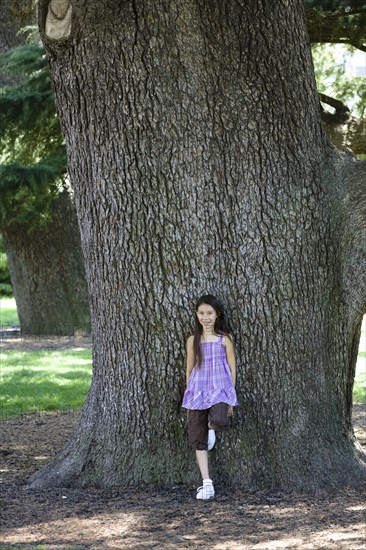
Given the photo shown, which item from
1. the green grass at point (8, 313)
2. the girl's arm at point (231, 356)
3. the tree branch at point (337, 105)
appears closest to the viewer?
the girl's arm at point (231, 356)

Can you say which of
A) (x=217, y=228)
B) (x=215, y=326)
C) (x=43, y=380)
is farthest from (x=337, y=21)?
(x=43, y=380)

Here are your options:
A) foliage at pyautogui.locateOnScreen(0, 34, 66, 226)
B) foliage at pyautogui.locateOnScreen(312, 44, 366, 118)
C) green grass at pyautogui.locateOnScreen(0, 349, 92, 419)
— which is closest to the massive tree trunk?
green grass at pyautogui.locateOnScreen(0, 349, 92, 419)

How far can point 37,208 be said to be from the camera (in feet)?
47.1

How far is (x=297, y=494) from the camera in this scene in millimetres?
6109

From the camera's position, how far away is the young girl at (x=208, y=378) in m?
6.14

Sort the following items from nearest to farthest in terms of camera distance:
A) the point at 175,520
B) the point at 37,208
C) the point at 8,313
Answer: the point at 175,520
the point at 37,208
the point at 8,313

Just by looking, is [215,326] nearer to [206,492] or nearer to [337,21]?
[206,492]

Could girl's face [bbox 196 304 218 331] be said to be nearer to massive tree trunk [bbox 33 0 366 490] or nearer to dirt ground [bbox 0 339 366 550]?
massive tree trunk [bbox 33 0 366 490]

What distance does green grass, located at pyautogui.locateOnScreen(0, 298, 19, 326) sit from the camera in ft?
70.6

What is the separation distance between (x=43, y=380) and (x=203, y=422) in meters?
5.99

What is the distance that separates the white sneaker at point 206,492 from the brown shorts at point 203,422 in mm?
252

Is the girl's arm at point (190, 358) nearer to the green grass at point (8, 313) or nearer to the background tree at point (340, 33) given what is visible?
the background tree at point (340, 33)

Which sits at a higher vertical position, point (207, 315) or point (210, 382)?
point (207, 315)

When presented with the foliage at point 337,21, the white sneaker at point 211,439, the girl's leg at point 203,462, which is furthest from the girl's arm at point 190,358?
the foliage at point 337,21
